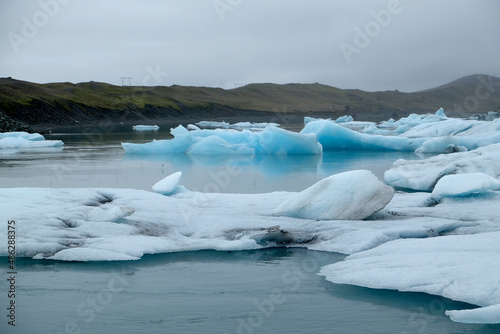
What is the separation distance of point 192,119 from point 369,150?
48277 mm

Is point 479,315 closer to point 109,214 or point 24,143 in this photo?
point 109,214

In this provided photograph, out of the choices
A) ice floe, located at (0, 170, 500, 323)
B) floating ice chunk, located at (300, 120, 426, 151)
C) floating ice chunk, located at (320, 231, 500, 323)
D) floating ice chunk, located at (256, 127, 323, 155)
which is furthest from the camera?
floating ice chunk, located at (300, 120, 426, 151)

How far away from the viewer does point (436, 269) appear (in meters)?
5.78

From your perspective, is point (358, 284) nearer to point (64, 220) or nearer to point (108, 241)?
point (108, 241)

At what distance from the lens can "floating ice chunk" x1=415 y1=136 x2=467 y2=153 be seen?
20625mm

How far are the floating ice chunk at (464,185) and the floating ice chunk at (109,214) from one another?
16.0ft

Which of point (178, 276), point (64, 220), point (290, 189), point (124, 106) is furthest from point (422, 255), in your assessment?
point (124, 106)

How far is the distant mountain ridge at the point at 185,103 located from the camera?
47.8 metres

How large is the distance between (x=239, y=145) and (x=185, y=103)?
54.7 meters

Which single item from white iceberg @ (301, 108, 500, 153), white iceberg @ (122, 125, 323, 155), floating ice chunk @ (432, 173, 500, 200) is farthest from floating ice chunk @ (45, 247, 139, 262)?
white iceberg @ (301, 108, 500, 153)

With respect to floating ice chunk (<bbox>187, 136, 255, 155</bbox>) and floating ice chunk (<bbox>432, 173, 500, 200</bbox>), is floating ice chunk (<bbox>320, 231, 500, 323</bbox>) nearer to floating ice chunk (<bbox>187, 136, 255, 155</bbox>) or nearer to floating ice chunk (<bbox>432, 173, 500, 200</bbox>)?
floating ice chunk (<bbox>432, 173, 500, 200</bbox>)

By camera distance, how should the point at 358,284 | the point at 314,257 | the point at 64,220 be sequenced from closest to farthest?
1. the point at 358,284
2. the point at 314,257
3. the point at 64,220

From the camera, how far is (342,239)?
7.32 metres

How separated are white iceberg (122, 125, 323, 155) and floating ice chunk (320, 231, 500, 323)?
13767mm
